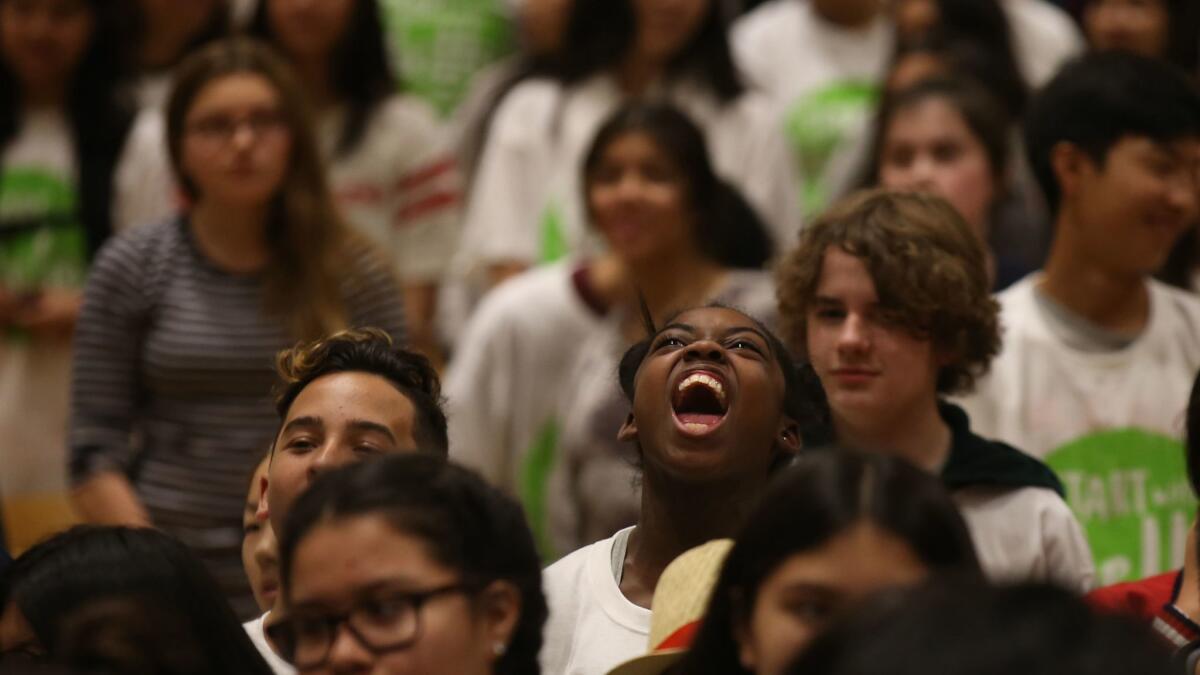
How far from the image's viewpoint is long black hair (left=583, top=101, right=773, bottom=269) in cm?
505

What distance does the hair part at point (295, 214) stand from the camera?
4684 mm

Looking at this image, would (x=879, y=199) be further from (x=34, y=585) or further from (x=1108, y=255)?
(x=34, y=585)

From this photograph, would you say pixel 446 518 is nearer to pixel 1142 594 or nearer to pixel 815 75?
pixel 1142 594

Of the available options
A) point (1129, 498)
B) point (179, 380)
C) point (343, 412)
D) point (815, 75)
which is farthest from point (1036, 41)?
point (343, 412)

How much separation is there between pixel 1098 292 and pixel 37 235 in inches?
108

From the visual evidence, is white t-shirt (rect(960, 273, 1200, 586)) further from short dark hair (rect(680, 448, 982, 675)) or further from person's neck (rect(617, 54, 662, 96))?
short dark hair (rect(680, 448, 982, 675))

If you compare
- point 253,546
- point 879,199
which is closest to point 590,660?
point 253,546

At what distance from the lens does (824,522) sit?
2398mm

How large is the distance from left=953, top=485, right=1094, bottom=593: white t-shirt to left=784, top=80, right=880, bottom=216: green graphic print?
225 cm

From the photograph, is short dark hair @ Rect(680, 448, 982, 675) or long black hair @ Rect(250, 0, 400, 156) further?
long black hair @ Rect(250, 0, 400, 156)

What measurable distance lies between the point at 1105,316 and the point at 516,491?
→ 5.06 ft

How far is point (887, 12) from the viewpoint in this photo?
639 cm

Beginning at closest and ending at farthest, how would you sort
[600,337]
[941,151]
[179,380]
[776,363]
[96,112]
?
[776,363] < [179,380] < [600,337] < [941,151] < [96,112]

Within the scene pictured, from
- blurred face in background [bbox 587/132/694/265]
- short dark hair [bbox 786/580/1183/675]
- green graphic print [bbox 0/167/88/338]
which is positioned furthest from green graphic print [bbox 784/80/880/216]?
short dark hair [bbox 786/580/1183/675]
